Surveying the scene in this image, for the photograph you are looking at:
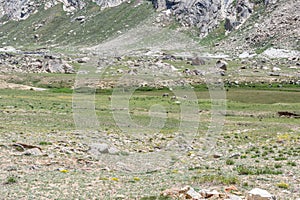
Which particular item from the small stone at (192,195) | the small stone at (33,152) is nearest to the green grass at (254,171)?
the small stone at (192,195)

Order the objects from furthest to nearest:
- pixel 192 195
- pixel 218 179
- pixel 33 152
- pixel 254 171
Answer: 1. pixel 33 152
2. pixel 254 171
3. pixel 218 179
4. pixel 192 195

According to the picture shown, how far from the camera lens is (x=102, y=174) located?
19734 millimetres

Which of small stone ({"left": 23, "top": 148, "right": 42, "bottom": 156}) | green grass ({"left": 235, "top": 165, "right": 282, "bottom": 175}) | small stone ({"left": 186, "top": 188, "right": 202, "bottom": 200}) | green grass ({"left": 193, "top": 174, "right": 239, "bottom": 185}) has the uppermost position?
small stone ({"left": 186, "top": 188, "right": 202, "bottom": 200})

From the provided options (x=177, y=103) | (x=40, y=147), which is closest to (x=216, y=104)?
(x=177, y=103)

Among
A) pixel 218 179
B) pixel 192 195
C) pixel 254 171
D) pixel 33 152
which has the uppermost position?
pixel 192 195

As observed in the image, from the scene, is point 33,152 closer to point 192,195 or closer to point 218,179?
point 218,179

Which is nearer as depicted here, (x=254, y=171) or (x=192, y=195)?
(x=192, y=195)

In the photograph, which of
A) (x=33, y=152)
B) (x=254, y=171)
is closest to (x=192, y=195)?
(x=254, y=171)

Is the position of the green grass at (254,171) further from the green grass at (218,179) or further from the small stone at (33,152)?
the small stone at (33,152)

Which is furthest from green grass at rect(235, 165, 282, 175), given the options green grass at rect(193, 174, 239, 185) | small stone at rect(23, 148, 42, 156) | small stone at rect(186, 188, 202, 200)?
small stone at rect(23, 148, 42, 156)

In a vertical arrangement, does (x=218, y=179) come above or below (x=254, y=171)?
above

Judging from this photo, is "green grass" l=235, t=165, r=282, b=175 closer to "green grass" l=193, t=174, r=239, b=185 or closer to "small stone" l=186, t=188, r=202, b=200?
"green grass" l=193, t=174, r=239, b=185

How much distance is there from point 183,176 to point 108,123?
80.7 feet

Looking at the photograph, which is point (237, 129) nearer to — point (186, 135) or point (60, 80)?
point (186, 135)
